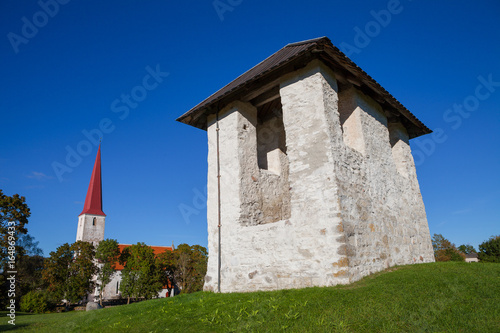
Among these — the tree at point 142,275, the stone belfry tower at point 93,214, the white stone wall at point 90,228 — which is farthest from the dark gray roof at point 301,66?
the white stone wall at point 90,228

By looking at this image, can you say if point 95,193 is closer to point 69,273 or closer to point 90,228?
point 90,228

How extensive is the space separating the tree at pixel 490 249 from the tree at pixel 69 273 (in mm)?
33288

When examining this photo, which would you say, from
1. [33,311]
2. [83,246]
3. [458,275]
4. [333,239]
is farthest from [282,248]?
[83,246]

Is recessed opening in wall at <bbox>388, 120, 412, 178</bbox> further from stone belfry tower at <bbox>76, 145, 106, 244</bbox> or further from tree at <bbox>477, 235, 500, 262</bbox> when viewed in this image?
stone belfry tower at <bbox>76, 145, 106, 244</bbox>

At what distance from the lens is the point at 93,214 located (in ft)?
137

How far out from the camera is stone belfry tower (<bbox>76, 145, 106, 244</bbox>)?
41.2m

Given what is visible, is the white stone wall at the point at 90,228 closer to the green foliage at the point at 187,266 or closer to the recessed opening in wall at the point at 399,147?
the green foliage at the point at 187,266

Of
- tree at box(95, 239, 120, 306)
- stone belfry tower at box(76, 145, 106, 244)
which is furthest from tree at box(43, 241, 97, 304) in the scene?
stone belfry tower at box(76, 145, 106, 244)

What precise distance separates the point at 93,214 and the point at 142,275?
18.1m

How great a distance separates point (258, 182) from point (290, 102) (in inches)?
105

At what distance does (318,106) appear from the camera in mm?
7172

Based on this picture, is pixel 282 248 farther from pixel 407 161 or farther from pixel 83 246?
pixel 83 246

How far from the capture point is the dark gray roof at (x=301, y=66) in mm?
7180

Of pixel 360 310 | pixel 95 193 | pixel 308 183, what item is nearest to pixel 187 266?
pixel 95 193
